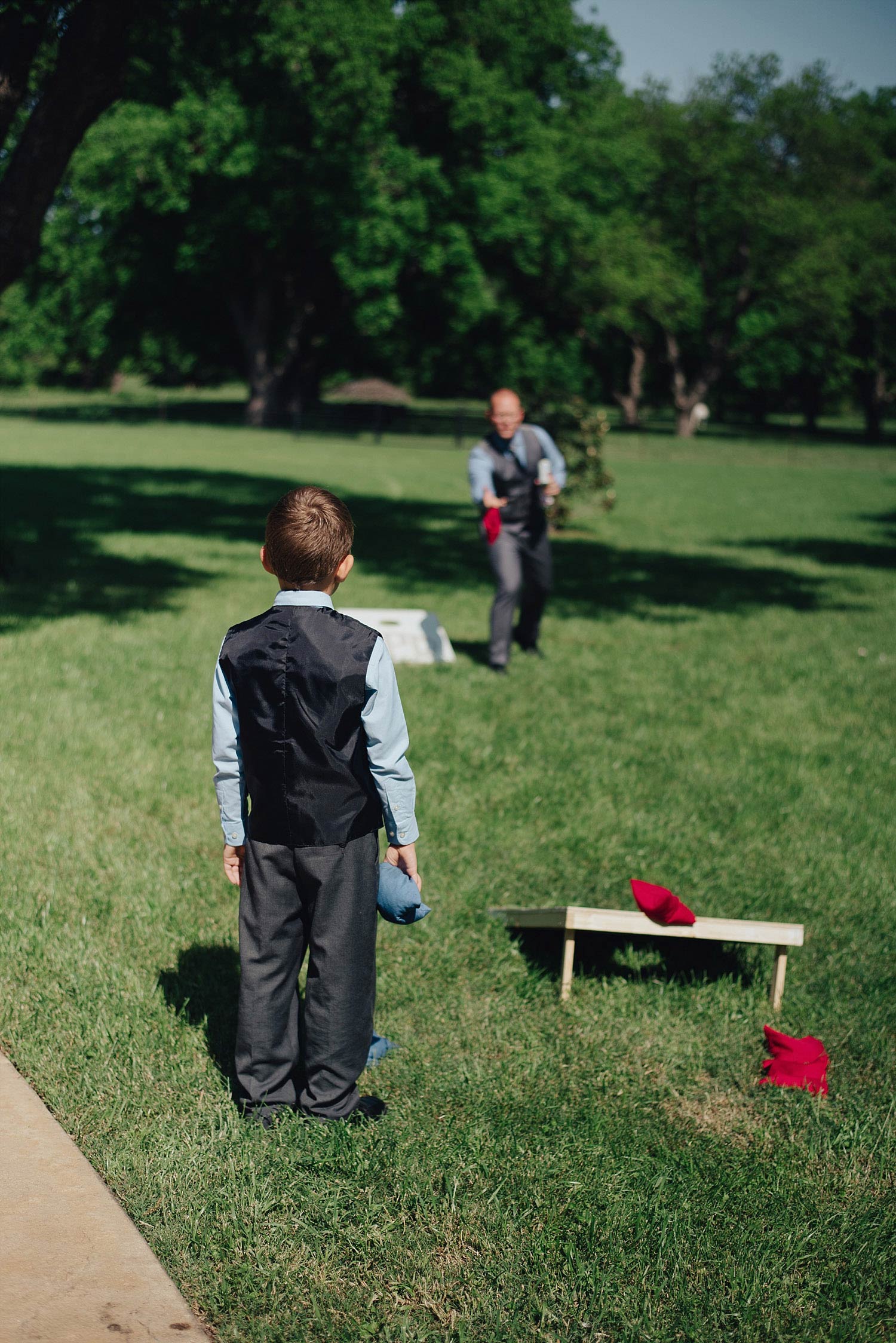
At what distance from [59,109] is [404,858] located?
9.05 m

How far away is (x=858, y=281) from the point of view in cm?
5269

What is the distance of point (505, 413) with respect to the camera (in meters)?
8.44

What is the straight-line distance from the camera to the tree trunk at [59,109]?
9.67 meters

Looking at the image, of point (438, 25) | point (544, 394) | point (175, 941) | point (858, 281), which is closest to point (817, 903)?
point (175, 941)

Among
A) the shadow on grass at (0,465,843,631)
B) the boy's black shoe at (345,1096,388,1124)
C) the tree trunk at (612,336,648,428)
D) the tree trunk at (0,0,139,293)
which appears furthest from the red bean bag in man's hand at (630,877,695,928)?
the tree trunk at (612,336,648,428)

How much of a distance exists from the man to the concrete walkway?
610 centimetres

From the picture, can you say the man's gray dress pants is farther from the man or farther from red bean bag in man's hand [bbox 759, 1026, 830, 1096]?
red bean bag in man's hand [bbox 759, 1026, 830, 1096]

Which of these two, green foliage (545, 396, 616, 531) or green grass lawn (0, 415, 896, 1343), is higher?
green foliage (545, 396, 616, 531)

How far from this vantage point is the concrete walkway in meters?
2.54

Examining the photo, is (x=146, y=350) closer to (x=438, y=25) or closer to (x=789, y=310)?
(x=438, y=25)

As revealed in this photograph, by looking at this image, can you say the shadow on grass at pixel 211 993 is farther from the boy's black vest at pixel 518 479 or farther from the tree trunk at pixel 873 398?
the tree trunk at pixel 873 398

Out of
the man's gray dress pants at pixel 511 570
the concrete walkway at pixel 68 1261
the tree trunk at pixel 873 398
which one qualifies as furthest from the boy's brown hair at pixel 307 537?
the tree trunk at pixel 873 398

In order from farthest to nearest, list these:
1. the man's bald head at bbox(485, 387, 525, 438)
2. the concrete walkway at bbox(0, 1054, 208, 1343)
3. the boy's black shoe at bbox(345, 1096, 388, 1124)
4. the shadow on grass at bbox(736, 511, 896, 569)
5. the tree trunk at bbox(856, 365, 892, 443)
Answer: the tree trunk at bbox(856, 365, 892, 443)
the shadow on grass at bbox(736, 511, 896, 569)
the man's bald head at bbox(485, 387, 525, 438)
the boy's black shoe at bbox(345, 1096, 388, 1124)
the concrete walkway at bbox(0, 1054, 208, 1343)

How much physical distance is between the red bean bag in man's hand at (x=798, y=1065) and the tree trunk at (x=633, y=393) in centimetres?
5606
